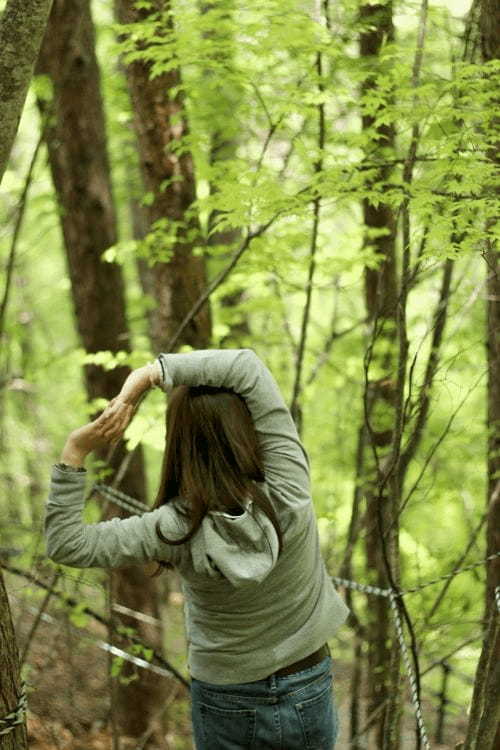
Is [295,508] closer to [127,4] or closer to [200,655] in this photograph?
[200,655]

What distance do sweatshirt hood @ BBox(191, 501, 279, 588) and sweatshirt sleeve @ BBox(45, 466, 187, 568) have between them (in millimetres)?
72

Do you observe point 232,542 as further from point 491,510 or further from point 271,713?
point 491,510

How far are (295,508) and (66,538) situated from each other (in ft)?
2.02

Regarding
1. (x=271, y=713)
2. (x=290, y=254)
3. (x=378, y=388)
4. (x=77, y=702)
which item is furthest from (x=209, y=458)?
(x=77, y=702)

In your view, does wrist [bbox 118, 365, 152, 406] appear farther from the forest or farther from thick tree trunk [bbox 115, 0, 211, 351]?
thick tree trunk [bbox 115, 0, 211, 351]

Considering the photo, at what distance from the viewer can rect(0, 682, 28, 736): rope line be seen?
238cm

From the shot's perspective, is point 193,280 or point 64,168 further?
point 64,168

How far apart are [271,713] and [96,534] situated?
0.75 metres

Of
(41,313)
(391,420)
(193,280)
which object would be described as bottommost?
(391,420)

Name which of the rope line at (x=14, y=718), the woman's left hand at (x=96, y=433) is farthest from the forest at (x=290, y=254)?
the woman's left hand at (x=96, y=433)

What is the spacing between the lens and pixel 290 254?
16.9ft

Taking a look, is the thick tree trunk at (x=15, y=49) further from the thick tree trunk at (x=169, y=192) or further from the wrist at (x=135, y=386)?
the thick tree trunk at (x=169, y=192)

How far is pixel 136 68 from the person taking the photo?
4.60 m

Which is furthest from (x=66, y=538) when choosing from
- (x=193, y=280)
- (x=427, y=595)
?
(x=427, y=595)
